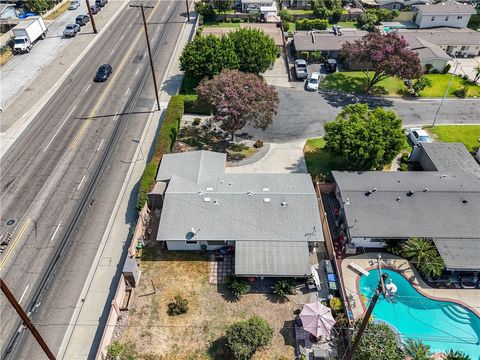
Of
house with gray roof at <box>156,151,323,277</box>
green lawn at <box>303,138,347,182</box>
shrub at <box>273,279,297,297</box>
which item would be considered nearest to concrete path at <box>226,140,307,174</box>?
green lawn at <box>303,138,347,182</box>

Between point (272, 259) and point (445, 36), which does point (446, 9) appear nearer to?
point (445, 36)

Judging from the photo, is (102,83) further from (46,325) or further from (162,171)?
(46,325)

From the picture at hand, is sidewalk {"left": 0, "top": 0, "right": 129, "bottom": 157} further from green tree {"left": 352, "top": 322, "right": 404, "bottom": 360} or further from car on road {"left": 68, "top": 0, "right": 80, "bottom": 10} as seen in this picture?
green tree {"left": 352, "top": 322, "right": 404, "bottom": 360}

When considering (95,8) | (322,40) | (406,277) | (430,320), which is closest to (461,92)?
(322,40)

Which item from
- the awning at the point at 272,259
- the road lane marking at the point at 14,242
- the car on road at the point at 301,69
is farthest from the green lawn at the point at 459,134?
the road lane marking at the point at 14,242

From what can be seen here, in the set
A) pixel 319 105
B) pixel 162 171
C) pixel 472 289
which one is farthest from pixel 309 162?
pixel 472 289

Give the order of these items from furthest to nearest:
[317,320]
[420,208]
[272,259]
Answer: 1. [420,208]
2. [272,259]
3. [317,320]
